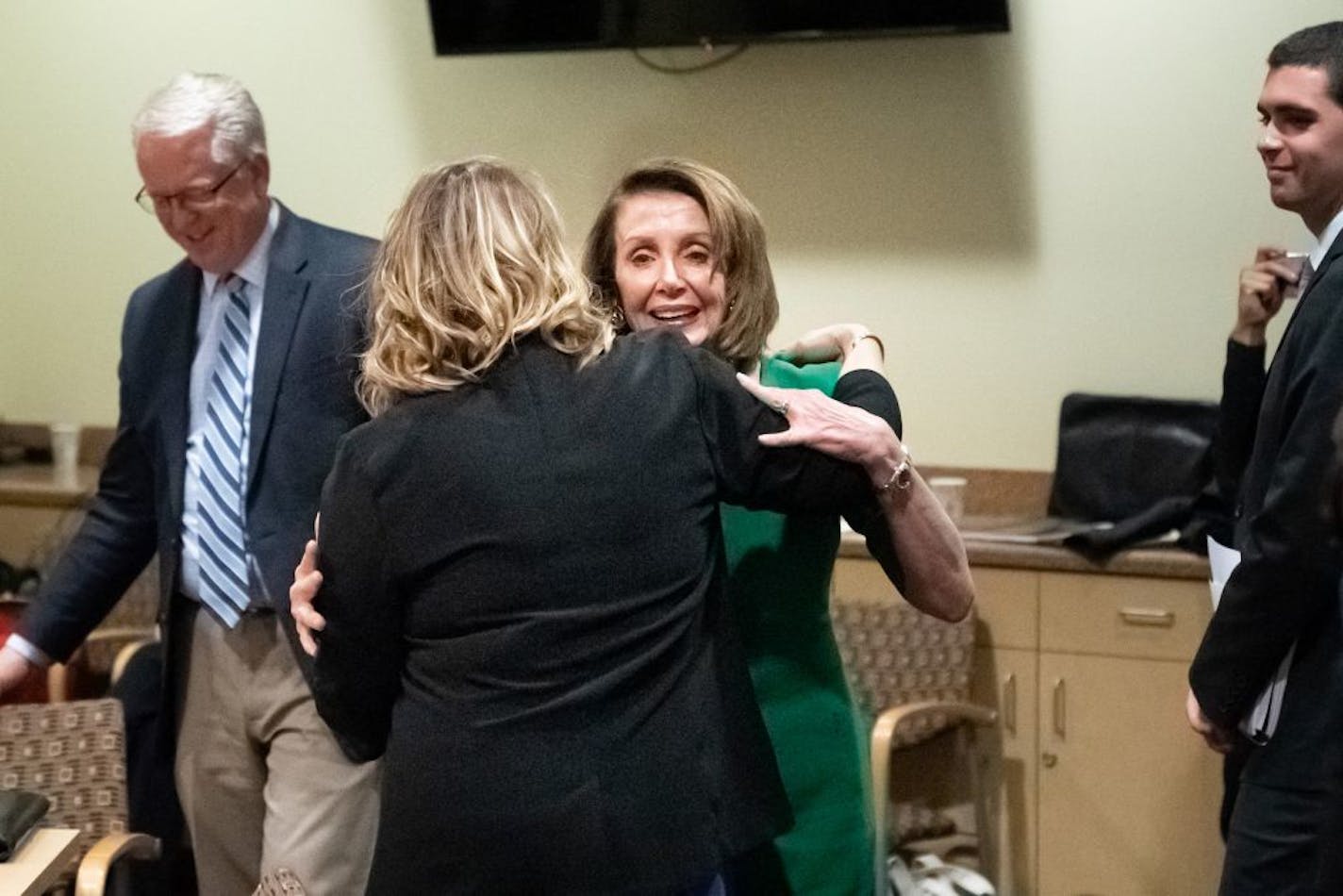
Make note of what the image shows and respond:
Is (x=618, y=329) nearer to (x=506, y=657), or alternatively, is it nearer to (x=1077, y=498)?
(x=506, y=657)

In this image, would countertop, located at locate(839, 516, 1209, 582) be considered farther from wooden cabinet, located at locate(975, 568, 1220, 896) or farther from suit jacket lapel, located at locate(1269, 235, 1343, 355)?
suit jacket lapel, located at locate(1269, 235, 1343, 355)

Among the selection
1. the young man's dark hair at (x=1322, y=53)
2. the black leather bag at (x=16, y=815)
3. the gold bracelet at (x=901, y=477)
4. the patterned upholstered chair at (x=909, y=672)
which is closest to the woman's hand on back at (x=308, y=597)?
the gold bracelet at (x=901, y=477)

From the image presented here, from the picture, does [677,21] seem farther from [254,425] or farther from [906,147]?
[254,425]

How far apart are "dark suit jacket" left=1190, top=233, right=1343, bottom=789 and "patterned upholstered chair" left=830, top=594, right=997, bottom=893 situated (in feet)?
4.29

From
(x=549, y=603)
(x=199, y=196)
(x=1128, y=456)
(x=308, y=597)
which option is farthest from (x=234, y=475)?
(x=1128, y=456)

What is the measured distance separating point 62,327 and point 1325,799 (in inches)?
141

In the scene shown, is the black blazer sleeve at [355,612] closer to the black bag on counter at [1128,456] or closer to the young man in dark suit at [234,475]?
the young man in dark suit at [234,475]

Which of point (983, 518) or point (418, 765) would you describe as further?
point (983, 518)

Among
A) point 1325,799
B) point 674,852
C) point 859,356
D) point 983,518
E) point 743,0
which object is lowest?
point 983,518

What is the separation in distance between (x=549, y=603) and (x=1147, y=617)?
80.6 inches

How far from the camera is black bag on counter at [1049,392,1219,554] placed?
3.60 meters

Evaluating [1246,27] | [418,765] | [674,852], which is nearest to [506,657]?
[418,765]

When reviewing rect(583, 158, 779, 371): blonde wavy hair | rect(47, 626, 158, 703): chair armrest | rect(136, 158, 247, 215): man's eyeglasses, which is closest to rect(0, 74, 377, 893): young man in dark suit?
rect(136, 158, 247, 215): man's eyeglasses

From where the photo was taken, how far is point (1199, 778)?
3479 millimetres
